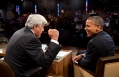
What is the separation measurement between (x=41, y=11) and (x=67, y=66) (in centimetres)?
641

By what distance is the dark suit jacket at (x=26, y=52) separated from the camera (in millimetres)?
1392

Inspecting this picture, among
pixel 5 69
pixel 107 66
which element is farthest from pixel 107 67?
pixel 5 69

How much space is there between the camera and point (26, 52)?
1403 millimetres

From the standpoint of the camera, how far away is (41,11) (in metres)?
8.14

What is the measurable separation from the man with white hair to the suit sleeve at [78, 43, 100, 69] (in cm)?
42

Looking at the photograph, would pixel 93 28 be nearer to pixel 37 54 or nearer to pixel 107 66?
pixel 107 66

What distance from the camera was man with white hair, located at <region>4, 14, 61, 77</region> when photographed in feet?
4.58

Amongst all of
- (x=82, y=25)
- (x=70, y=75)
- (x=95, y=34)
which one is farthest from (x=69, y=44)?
(x=95, y=34)

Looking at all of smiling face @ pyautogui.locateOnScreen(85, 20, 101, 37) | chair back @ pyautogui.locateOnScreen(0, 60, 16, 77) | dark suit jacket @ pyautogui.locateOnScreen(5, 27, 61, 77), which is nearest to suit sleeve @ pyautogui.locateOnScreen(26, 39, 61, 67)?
dark suit jacket @ pyautogui.locateOnScreen(5, 27, 61, 77)

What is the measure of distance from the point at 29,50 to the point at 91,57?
74 centimetres

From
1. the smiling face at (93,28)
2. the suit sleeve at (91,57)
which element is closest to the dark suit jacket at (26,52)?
the suit sleeve at (91,57)

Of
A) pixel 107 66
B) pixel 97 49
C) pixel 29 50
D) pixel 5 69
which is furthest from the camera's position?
pixel 97 49

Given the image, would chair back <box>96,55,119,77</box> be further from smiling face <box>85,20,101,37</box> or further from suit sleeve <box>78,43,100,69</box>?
smiling face <box>85,20,101,37</box>

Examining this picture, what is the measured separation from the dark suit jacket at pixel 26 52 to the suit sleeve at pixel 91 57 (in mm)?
418
